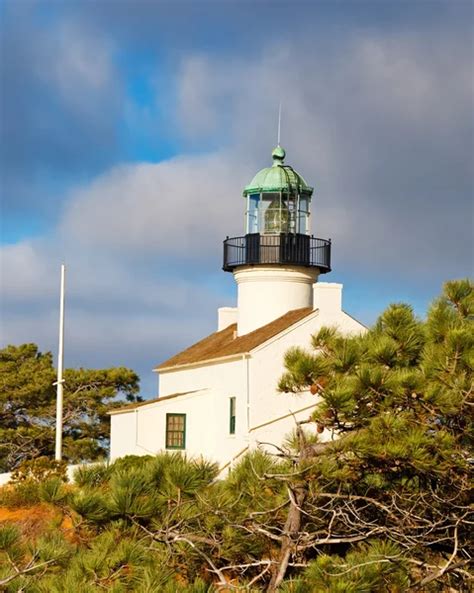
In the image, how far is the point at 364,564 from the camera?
10297mm

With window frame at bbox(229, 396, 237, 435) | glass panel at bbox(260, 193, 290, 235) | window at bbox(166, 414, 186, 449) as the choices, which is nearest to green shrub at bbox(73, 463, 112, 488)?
window frame at bbox(229, 396, 237, 435)

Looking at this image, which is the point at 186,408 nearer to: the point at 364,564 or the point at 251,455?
the point at 251,455

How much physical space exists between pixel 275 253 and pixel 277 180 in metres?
2.07

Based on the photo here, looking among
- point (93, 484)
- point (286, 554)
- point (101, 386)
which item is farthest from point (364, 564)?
point (101, 386)

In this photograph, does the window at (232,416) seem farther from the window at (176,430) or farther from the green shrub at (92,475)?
the green shrub at (92,475)

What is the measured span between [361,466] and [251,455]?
1.55 m

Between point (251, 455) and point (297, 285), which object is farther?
point (297, 285)

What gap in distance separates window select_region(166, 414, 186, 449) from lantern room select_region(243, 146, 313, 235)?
534 cm

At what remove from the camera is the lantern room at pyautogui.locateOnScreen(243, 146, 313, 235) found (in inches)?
1224

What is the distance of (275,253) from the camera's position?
30.6m

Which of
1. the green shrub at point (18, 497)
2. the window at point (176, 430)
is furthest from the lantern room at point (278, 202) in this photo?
the green shrub at point (18, 497)

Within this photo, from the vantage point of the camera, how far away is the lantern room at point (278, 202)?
102 feet

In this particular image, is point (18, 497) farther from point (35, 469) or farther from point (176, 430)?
point (176, 430)

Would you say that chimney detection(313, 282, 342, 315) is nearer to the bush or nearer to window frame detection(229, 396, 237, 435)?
window frame detection(229, 396, 237, 435)
